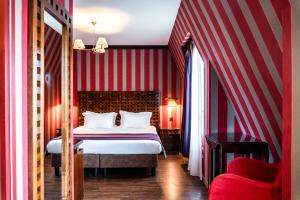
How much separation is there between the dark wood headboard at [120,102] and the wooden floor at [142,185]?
81.8 inches

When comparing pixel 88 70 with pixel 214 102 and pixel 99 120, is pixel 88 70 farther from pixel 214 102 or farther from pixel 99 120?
pixel 214 102

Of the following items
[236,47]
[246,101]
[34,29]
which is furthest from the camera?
[246,101]

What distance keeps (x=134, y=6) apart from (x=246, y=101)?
1.98 metres

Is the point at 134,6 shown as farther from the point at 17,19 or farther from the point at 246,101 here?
the point at 17,19

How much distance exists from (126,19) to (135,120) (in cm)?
250

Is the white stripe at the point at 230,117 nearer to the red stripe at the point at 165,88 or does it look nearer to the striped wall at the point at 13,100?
the striped wall at the point at 13,100

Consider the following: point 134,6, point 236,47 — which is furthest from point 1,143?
point 134,6

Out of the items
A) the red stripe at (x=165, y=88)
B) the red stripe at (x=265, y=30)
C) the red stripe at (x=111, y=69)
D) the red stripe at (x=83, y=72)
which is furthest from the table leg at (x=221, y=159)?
the red stripe at (x=83, y=72)

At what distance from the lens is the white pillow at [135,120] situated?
6.85 m

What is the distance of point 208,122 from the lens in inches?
173

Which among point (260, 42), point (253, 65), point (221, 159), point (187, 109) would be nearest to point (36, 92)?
point (260, 42)

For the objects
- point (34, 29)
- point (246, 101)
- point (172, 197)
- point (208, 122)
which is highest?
point (34, 29)

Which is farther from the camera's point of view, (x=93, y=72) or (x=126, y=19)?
(x=93, y=72)

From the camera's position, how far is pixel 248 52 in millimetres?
2814
